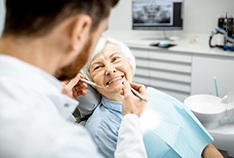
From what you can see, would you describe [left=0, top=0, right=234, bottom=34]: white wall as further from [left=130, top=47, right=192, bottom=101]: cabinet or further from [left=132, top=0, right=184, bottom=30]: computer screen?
[left=130, top=47, right=192, bottom=101]: cabinet

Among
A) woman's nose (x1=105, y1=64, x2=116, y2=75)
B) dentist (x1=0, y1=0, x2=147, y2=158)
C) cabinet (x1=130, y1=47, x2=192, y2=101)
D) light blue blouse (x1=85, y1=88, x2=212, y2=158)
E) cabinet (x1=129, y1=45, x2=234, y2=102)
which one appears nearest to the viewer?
dentist (x1=0, y1=0, x2=147, y2=158)

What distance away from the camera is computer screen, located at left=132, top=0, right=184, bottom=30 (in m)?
3.18

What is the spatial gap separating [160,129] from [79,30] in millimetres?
897

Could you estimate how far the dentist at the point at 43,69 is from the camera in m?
0.53

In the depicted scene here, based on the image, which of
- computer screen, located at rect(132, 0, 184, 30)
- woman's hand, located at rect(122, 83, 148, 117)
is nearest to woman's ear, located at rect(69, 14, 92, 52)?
woman's hand, located at rect(122, 83, 148, 117)

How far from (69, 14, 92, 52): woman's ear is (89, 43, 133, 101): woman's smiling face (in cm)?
76

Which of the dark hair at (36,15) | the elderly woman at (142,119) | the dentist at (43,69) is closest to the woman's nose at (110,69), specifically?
the elderly woman at (142,119)

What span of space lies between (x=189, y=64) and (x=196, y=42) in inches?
14.8

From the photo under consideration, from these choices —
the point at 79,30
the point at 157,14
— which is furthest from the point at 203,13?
the point at 79,30

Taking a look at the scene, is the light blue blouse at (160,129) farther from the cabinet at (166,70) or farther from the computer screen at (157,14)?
the computer screen at (157,14)

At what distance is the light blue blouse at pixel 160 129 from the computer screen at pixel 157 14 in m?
1.84

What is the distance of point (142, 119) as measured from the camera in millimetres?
1435

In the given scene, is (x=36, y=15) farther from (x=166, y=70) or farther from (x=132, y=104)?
(x=166, y=70)

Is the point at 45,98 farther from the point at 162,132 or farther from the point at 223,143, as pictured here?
the point at 223,143
